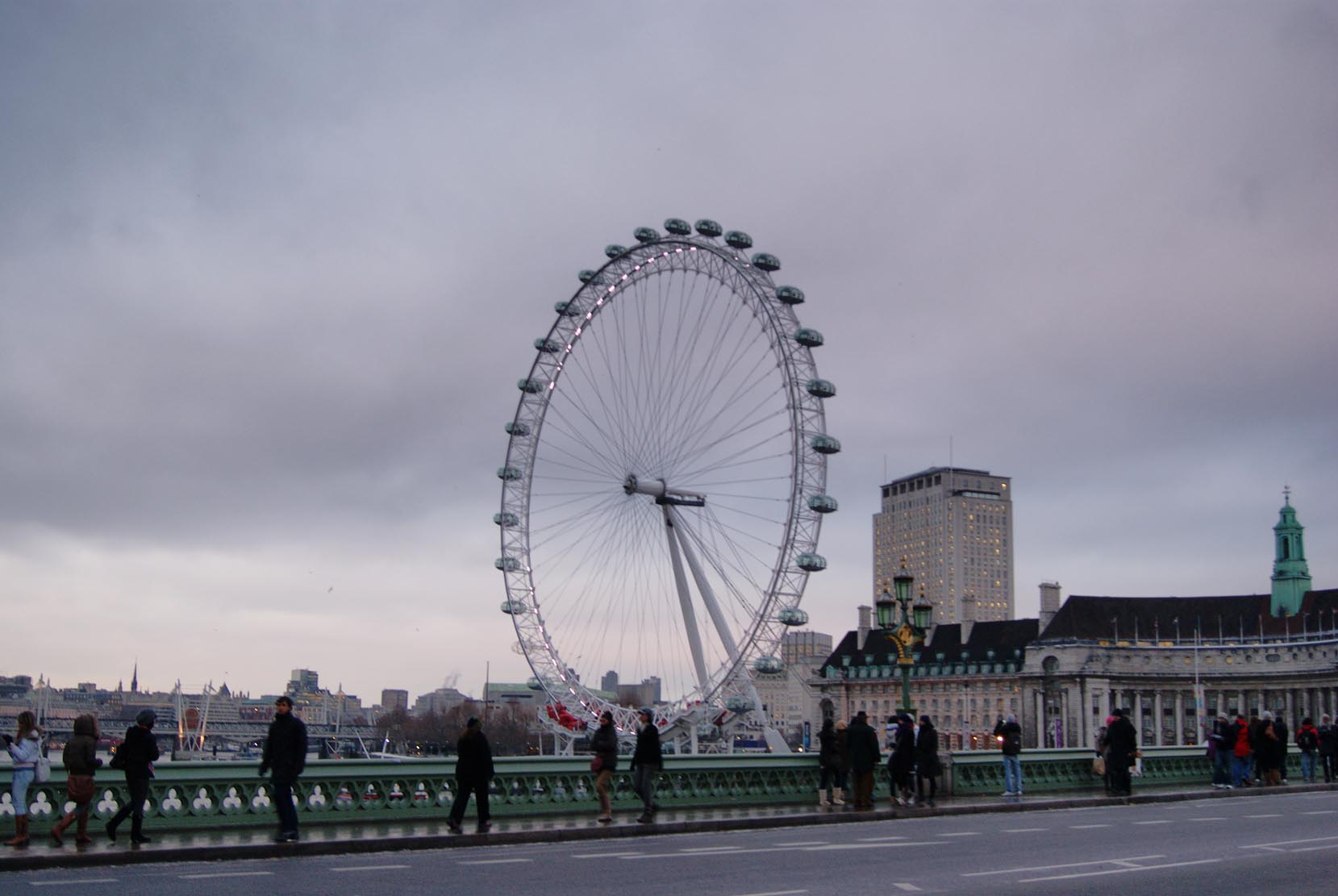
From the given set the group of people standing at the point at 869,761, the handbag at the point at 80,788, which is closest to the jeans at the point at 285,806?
the handbag at the point at 80,788

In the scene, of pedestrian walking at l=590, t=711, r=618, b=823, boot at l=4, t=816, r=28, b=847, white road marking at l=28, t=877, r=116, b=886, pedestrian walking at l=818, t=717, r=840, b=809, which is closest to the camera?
white road marking at l=28, t=877, r=116, b=886

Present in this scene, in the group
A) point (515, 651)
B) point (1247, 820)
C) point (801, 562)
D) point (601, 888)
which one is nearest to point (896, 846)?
point (601, 888)

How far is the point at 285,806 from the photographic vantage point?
2128cm

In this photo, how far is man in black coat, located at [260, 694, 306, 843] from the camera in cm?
2130

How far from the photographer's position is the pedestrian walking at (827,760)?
98.0ft

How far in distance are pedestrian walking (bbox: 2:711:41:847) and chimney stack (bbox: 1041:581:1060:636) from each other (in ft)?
560

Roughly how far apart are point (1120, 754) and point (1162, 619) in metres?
154

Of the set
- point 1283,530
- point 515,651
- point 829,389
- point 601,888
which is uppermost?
point 1283,530

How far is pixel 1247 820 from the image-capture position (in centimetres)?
2772

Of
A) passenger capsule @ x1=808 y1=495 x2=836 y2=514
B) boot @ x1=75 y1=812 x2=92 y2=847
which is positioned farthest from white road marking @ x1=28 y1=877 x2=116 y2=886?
passenger capsule @ x1=808 y1=495 x2=836 y2=514

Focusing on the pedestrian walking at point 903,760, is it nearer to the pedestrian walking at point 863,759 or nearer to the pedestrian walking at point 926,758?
the pedestrian walking at point 926,758

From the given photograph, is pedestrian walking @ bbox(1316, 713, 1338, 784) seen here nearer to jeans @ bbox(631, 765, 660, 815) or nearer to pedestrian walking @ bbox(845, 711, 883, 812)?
pedestrian walking @ bbox(845, 711, 883, 812)

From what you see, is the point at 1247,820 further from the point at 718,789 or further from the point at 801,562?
the point at 801,562

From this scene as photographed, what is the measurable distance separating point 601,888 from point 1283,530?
583ft
